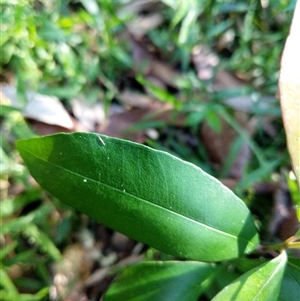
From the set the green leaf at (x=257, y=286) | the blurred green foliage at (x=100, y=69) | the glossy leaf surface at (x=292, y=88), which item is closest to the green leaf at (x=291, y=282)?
the green leaf at (x=257, y=286)

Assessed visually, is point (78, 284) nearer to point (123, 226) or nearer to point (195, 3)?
point (123, 226)

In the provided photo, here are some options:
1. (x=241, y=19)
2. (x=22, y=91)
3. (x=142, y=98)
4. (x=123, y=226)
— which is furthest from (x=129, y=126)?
(x=123, y=226)

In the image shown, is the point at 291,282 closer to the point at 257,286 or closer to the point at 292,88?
the point at 257,286

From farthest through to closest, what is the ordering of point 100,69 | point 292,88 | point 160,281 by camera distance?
1. point 100,69
2. point 160,281
3. point 292,88

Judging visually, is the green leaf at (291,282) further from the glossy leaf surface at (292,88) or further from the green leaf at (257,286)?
the glossy leaf surface at (292,88)

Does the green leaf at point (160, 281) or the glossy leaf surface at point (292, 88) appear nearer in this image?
the glossy leaf surface at point (292, 88)

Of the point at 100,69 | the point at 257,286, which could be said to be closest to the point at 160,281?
the point at 257,286
